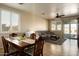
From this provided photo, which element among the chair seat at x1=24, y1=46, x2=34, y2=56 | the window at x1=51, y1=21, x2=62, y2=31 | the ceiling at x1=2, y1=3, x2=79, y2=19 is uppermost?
the ceiling at x1=2, y1=3, x2=79, y2=19

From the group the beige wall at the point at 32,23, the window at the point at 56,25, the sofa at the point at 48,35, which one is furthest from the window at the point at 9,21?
the window at the point at 56,25

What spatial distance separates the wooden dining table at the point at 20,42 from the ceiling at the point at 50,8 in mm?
575

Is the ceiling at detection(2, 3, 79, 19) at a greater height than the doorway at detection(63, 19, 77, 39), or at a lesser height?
greater

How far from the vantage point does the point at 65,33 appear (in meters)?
2.53

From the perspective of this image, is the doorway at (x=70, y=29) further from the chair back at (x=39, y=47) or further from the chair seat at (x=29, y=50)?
the chair seat at (x=29, y=50)

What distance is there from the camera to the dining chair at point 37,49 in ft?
8.29

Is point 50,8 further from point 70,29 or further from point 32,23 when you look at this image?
point 70,29

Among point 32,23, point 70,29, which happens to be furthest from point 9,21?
point 70,29

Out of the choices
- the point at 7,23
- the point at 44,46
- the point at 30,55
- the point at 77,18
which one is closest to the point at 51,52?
the point at 44,46

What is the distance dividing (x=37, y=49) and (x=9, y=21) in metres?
0.75

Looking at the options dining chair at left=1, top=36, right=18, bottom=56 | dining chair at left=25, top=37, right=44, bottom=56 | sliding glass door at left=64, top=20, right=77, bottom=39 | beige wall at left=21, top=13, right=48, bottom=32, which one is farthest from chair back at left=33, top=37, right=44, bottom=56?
sliding glass door at left=64, top=20, right=77, bottom=39

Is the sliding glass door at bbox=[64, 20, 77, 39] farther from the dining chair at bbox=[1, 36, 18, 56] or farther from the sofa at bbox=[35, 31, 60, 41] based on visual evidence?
the dining chair at bbox=[1, 36, 18, 56]

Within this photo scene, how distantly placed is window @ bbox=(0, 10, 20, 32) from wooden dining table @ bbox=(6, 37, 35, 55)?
19cm

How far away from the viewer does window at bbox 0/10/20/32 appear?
8.01 feet
